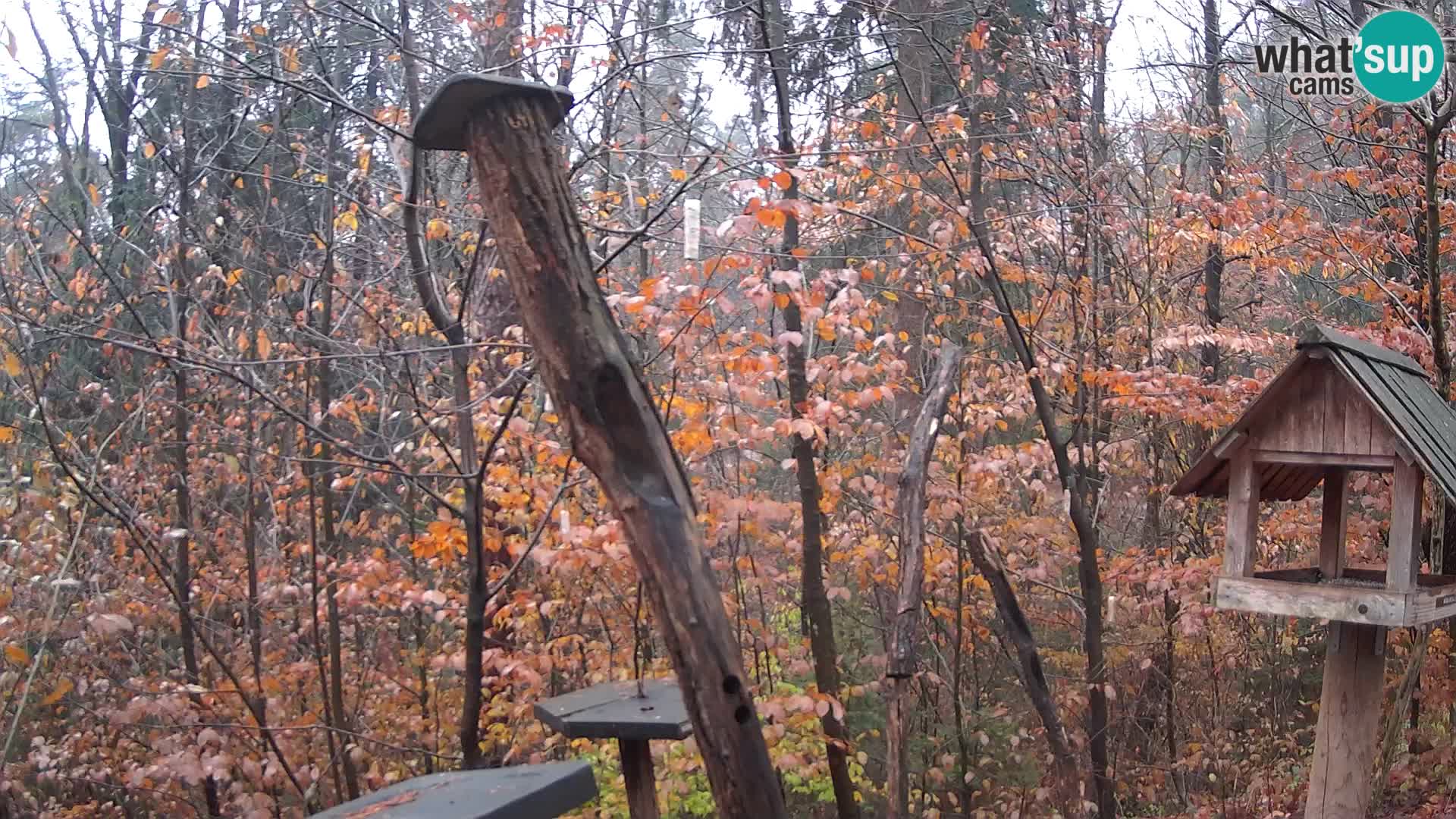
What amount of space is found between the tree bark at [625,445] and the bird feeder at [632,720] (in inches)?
14.9

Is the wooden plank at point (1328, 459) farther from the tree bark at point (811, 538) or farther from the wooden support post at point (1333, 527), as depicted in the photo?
the tree bark at point (811, 538)

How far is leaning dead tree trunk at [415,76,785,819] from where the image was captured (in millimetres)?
2732

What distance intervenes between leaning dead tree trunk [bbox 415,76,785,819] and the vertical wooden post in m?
1.94

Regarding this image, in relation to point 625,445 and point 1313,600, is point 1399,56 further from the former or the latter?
A: point 625,445

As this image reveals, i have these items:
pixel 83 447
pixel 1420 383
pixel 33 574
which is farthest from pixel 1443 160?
pixel 83 447

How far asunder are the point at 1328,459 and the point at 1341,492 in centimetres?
50

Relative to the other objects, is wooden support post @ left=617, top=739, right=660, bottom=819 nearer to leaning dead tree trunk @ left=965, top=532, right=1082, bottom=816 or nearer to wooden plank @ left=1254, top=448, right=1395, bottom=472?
leaning dead tree trunk @ left=965, top=532, right=1082, bottom=816

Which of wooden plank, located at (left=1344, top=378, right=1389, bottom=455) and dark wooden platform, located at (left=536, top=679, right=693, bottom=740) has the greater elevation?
wooden plank, located at (left=1344, top=378, right=1389, bottom=455)

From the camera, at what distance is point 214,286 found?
6793 mm

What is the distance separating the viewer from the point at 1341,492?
12.7 feet

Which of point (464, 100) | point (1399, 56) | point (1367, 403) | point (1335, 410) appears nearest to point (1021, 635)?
point (1335, 410)

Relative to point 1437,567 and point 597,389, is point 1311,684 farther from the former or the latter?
point 597,389

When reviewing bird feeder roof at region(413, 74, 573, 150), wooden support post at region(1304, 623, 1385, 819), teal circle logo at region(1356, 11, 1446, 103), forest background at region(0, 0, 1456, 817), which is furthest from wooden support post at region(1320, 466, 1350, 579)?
bird feeder roof at region(413, 74, 573, 150)

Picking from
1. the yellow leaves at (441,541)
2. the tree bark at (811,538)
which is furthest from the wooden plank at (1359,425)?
the yellow leaves at (441,541)
